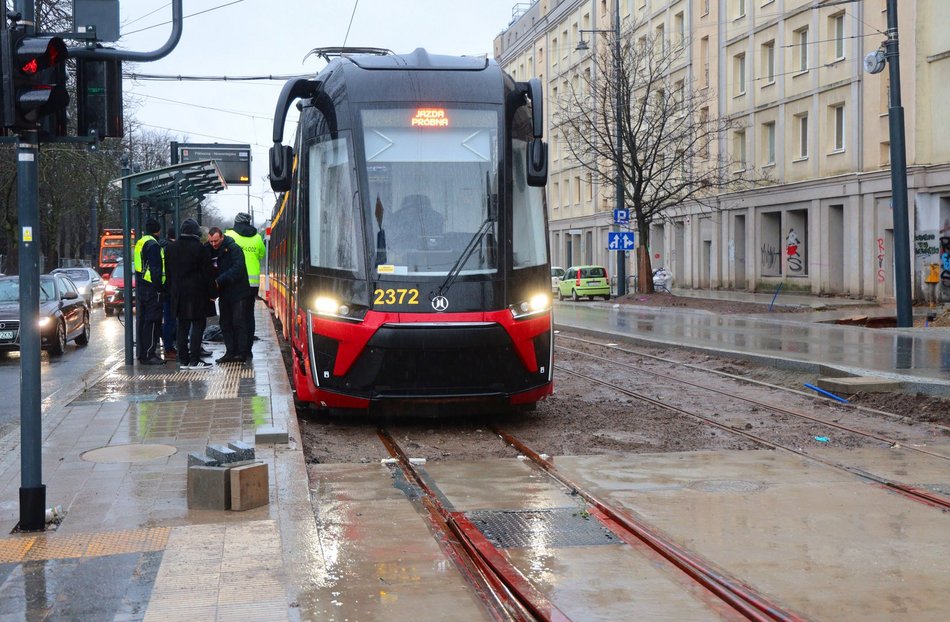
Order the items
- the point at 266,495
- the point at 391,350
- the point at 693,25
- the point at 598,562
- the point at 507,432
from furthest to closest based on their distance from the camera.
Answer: the point at 693,25 < the point at 507,432 < the point at 391,350 < the point at 266,495 < the point at 598,562

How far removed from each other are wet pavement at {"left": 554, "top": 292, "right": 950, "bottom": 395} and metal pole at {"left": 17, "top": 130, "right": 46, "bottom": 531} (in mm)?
9909

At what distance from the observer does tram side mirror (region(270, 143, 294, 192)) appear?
402 inches

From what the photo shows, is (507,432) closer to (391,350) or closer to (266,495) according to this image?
(391,350)

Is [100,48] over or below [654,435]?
over

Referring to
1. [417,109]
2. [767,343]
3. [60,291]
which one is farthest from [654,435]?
[60,291]

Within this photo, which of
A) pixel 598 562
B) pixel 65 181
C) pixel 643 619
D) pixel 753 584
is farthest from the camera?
pixel 65 181

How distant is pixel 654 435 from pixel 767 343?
10.7 meters

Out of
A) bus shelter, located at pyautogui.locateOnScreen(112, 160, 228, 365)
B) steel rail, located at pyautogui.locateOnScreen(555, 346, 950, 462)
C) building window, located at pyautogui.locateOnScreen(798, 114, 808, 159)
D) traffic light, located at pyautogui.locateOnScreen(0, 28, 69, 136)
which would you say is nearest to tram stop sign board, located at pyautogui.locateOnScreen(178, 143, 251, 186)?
bus shelter, located at pyautogui.locateOnScreen(112, 160, 228, 365)

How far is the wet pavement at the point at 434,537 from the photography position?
16.6 feet

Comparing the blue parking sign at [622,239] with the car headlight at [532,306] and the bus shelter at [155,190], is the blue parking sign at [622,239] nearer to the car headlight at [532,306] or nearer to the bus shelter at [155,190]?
the bus shelter at [155,190]

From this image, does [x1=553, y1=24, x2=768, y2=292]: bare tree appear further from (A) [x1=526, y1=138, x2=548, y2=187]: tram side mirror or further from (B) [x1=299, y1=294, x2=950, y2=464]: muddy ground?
(A) [x1=526, y1=138, x2=548, y2=187]: tram side mirror

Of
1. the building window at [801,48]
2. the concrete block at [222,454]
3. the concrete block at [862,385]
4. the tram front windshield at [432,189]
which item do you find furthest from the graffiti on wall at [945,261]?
the concrete block at [222,454]

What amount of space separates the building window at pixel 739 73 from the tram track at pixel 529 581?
3897 centimetres

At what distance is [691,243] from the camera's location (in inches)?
1944
